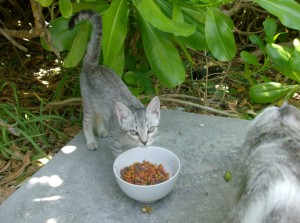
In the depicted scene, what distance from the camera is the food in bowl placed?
2512 mm

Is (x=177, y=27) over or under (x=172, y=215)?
over

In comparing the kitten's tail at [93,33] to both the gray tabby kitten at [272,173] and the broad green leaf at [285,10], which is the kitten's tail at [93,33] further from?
the gray tabby kitten at [272,173]

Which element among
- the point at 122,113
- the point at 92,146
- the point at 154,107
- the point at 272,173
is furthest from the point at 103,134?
the point at 272,173

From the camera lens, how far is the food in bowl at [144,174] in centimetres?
251

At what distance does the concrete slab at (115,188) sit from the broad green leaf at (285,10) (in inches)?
37.1

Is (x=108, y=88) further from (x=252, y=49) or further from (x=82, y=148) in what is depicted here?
(x=252, y=49)

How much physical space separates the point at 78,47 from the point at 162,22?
0.88 metres

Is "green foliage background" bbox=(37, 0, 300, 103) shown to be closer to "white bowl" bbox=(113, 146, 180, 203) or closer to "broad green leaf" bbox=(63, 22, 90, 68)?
"broad green leaf" bbox=(63, 22, 90, 68)

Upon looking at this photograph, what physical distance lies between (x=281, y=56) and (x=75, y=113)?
2.02m

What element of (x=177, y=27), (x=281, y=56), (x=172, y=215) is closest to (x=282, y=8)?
(x=281, y=56)

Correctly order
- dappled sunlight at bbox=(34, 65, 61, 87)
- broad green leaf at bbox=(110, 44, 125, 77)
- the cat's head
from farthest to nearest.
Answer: dappled sunlight at bbox=(34, 65, 61, 87), broad green leaf at bbox=(110, 44, 125, 77), the cat's head

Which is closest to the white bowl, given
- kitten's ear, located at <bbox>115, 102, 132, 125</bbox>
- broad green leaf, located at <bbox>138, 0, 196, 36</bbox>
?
kitten's ear, located at <bbox>115, 102, 132, 125</bbox>

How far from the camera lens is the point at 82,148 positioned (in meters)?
3.13

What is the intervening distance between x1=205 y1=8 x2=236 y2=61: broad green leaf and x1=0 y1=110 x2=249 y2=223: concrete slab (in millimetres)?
660
